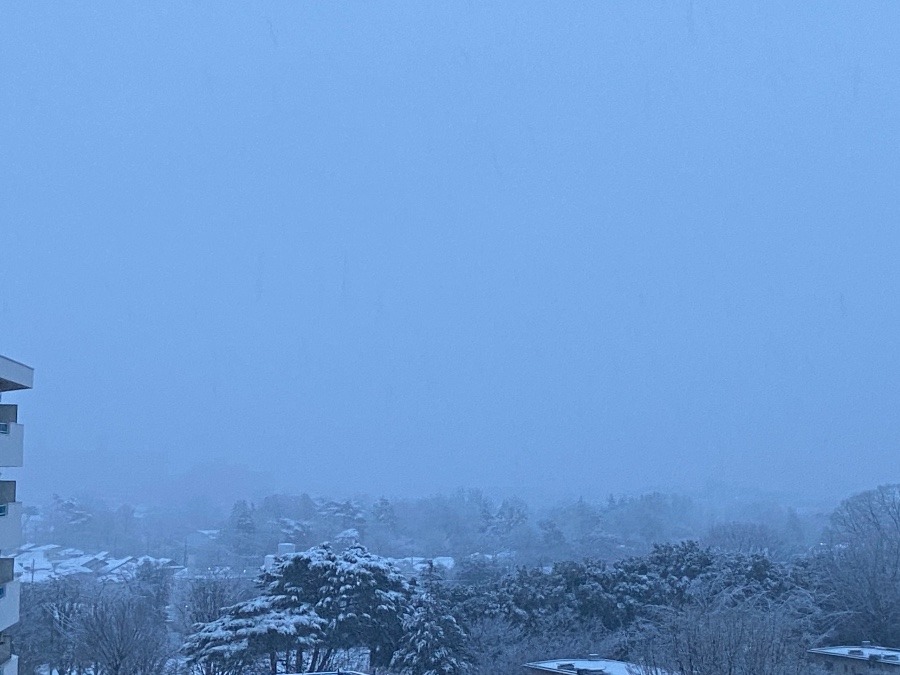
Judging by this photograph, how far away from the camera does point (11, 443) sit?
13.4m

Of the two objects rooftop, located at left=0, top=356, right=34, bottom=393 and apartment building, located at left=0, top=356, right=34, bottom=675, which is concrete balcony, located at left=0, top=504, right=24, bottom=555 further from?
rooftop, located at left=0, top=356, right=34, bottom=393

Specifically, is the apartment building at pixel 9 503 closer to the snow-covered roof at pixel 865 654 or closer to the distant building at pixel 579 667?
the distant building at pixel 579 667

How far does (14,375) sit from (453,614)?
16.6 m

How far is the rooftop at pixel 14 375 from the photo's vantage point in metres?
12.8

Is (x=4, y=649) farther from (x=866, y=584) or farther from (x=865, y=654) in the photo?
(x=866, y=584)

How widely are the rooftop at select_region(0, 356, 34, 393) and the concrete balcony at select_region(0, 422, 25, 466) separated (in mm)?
616

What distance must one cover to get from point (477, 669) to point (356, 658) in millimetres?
3445

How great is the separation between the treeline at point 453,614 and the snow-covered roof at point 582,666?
0.83 m

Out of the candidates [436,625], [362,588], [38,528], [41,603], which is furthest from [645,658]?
[38,528]

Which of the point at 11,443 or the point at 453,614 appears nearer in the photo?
the point at 11,443

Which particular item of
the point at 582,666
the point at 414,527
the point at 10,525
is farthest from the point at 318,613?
the point at 414,527

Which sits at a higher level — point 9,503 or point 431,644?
point 9,503

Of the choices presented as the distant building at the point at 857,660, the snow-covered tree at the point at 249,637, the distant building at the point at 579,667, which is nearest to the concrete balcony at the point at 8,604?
the snow-covered tree at the point at 249,637

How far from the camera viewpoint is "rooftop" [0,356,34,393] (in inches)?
504
